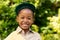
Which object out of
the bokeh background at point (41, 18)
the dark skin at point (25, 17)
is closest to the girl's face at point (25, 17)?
the dark skin at point (25, 17)

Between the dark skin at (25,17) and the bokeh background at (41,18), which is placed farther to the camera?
the bokeh background at (41,18)

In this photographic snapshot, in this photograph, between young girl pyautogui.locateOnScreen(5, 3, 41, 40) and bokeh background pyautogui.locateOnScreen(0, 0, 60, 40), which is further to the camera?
bokeh background pyautogui.locateOnScreen(0, 0, 60, 40)

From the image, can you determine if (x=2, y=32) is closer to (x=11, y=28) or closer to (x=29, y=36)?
(x=11, y=28)

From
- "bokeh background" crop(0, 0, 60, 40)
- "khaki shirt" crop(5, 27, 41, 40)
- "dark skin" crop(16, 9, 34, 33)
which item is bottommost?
"bokeh background" crop(0, 0, 60, 40)

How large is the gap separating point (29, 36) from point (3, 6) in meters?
2.01

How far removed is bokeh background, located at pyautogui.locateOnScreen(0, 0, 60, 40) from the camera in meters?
4.43

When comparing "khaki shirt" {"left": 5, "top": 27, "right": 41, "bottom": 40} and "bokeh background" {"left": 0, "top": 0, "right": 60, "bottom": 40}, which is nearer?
"khaki shirt" {"left": 5, "top": 27, "right": 41, "bottom": 40}

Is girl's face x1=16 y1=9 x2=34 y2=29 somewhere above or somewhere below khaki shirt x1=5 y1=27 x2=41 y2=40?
above

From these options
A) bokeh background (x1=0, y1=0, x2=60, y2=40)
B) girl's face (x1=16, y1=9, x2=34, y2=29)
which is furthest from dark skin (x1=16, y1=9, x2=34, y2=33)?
bokeh background (x1=0, y1=0, x2=60, y2=40)

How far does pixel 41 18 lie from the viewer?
485cm

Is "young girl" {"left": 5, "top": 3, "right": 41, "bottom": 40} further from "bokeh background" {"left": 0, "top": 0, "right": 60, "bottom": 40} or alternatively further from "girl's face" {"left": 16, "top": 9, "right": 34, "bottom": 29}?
"bokeh background" {"left": 0, "top": 0, "right": 60, "bottom": 40}

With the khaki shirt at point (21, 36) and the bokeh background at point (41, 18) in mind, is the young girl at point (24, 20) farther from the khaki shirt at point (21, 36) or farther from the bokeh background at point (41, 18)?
the bokeh background at point (41, 18)

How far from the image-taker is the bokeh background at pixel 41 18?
4.43 meters

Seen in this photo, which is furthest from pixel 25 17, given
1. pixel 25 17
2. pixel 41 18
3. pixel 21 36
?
pixel 41 18
